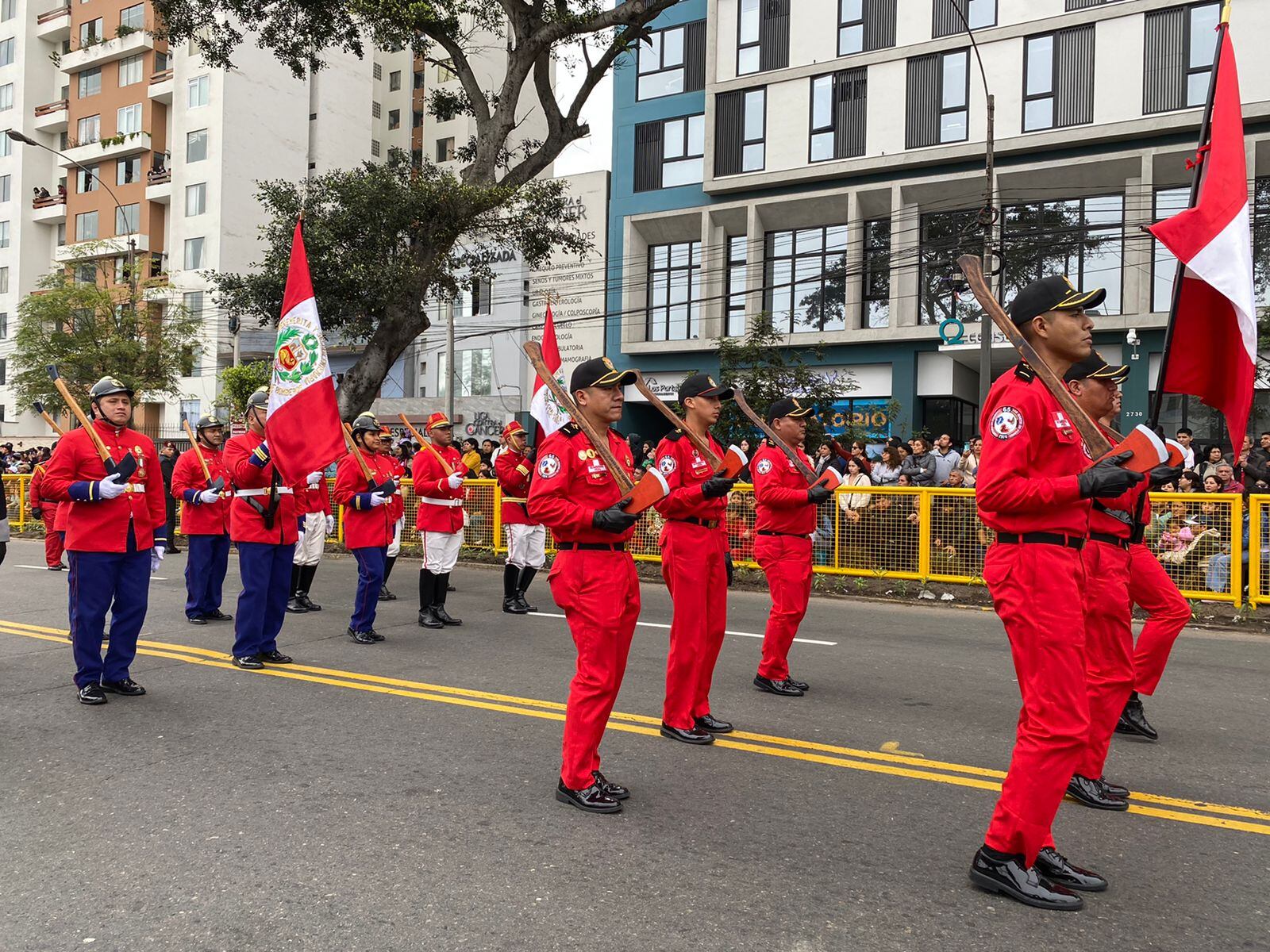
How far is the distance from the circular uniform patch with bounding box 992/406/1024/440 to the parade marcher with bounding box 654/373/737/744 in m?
1.95

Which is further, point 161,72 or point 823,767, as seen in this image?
point 161,72

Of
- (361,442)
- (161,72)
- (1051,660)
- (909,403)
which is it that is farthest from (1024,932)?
(161,72)

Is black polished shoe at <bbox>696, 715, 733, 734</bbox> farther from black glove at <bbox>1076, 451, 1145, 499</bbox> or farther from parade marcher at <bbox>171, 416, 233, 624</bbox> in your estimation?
parade marcher at <bbox>171, 416, 233, 624</bbox>

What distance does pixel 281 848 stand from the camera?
405 cm

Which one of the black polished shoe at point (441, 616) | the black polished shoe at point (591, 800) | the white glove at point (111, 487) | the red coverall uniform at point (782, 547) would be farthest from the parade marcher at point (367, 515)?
the black polished shoe at point (591, 800)

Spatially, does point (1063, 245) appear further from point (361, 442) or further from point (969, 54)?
point (361, 442)

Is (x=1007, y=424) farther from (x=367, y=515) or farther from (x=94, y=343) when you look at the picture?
(x=94, y=343)

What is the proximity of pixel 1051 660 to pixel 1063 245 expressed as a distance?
79.3 ft

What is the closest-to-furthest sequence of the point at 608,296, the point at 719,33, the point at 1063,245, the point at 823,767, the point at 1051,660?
1. the point at 1051,660
2. the point at 823,767
3. the point at 1063,245
4. the point at 719,33
5. the point at 608,296

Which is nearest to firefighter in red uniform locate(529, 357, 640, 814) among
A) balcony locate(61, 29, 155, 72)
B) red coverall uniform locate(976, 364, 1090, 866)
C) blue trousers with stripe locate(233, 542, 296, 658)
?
red coverall uniform locate(976, 364, 1090, 866)

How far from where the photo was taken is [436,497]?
34.1ft

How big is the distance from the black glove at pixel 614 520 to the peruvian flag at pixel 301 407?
12.6 feet

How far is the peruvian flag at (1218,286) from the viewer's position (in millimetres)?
4555

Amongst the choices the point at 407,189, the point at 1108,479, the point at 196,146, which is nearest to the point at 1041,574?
the point at 1108,479
